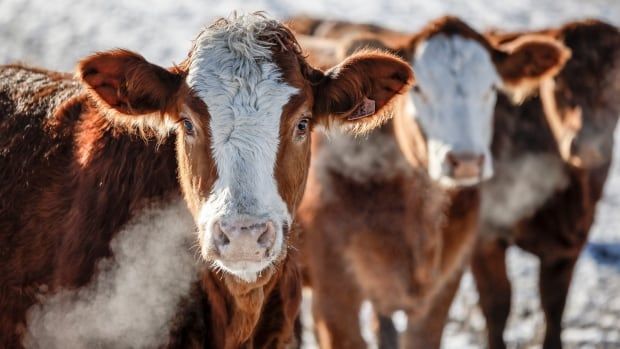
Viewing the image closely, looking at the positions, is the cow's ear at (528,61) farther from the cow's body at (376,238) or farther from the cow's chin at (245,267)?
the cow's chin at (245,267)

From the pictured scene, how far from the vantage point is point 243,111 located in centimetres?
387

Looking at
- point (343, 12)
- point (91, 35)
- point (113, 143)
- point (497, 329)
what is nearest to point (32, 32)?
point (91, 35)

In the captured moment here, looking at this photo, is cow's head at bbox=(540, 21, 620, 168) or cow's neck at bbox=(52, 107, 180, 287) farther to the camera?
cow's head at bbox=(540, 21, 620, 168)

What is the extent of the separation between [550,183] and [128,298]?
417 centimetres

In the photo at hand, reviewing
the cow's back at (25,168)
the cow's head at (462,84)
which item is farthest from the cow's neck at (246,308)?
the cow's head at (462,84)

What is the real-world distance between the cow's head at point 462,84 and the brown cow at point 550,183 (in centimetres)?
95

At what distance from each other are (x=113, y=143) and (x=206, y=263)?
61 cm

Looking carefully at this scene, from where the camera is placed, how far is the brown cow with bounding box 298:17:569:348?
5953 millimetres

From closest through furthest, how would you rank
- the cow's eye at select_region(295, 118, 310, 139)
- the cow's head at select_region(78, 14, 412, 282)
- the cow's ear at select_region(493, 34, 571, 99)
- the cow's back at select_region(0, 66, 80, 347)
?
1. the cow's head at select_region(78, 14, 412, 282)
2. the cow's eye at select_region(295, 118, 310, 139)
3. the cow's back at select_region(0, 66, 80, 347)
4. the cow's ear at select_region(493, 34, 571, 99)

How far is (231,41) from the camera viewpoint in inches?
161

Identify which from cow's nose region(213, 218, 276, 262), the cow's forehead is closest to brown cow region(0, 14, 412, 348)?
cow's nose region(213, 218, 276, 262)

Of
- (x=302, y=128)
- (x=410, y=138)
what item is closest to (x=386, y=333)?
(x=410, y=138)

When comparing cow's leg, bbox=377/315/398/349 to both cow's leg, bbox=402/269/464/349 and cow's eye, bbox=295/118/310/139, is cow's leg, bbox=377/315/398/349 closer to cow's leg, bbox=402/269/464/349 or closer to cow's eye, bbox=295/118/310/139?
cow's leg, bbox=402/269/464/349

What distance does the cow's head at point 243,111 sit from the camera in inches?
145
